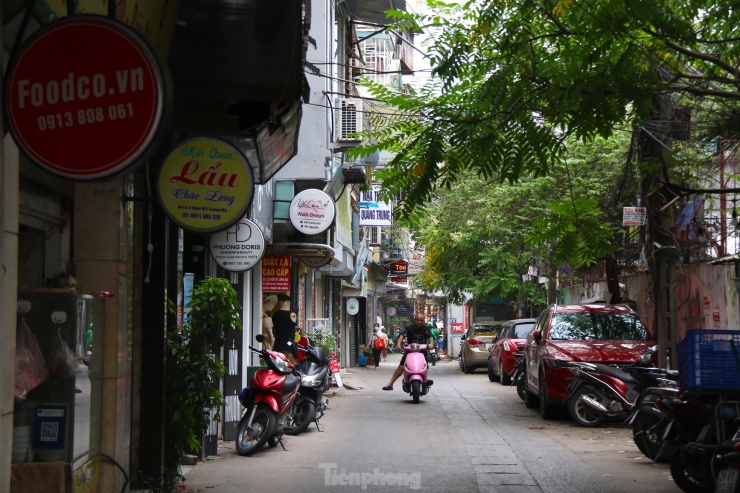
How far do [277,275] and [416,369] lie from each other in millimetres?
3638

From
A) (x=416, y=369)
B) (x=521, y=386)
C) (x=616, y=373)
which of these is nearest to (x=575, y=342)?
(x=616, y=373)

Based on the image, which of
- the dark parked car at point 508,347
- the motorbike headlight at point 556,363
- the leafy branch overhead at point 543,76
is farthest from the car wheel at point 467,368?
the leafy branch overhead at point 543,76

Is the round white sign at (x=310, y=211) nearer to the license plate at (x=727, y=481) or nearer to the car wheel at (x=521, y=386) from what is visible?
the car wheel at (x=521, y=386)

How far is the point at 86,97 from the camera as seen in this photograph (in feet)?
15.9

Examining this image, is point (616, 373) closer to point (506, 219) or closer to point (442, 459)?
point (442, 459)

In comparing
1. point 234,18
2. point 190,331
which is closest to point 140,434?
point 190,331

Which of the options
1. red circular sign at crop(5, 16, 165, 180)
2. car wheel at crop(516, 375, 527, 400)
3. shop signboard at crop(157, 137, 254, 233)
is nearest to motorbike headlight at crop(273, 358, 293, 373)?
shop signboard at crop(157, 137, 254, 233)

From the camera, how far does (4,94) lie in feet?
15.4

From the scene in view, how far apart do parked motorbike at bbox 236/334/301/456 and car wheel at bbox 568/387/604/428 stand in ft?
15.8

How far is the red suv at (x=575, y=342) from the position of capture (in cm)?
1498

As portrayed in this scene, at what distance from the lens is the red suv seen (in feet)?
49.1

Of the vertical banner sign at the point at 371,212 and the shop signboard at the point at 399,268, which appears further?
the shop signboard at the point at 399,268

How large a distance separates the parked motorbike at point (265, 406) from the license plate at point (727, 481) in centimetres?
552

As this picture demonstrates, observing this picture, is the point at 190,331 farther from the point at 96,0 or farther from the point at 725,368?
the point at 725,368
